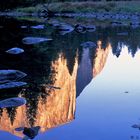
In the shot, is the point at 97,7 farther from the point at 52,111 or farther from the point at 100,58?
the point at 52,111

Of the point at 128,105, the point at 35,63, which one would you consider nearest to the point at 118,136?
the point at 128,105

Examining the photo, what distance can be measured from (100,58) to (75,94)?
27.5 feet

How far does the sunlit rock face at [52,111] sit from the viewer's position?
977 cm

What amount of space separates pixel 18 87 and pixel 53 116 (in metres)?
3.10

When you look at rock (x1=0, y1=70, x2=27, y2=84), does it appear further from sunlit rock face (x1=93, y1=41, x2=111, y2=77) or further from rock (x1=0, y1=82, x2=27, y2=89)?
sunlit rock face (x1=93, y1=41, x2=111, y2=77)

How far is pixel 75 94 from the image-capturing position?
13.0 m

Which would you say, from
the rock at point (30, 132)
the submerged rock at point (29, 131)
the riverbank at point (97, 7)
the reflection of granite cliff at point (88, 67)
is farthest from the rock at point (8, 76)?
the riverbank at point (97, 7)

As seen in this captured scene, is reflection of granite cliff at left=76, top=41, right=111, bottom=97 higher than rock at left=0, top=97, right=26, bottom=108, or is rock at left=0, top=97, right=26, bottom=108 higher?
rock at left=0, top=97, right=26, bottom=108

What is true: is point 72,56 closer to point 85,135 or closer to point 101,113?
point 101,113

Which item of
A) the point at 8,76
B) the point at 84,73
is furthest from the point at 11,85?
the point at 84,73

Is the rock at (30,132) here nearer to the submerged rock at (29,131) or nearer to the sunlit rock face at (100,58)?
the submerged rock at (29,131)

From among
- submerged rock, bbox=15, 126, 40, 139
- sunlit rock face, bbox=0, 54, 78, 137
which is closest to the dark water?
sunlit rock face, bbox=0, 54, 78, 137

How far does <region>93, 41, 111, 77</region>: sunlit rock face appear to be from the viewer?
1794 centimetres

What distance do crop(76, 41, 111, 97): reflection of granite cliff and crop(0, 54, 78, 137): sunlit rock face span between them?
341 millimetres
